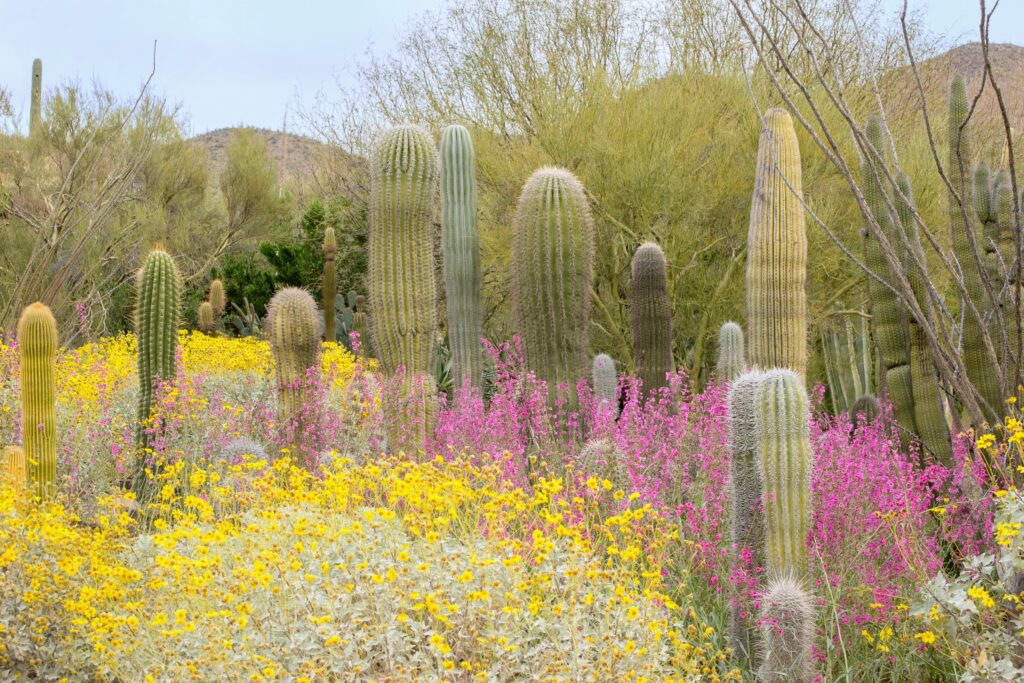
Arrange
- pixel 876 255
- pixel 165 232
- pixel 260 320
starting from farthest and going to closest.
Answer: pixel 165 232 → pixel 260 320 → pixel 876 255

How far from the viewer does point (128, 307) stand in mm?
14852

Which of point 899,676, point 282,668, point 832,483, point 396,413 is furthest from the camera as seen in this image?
point 396,413

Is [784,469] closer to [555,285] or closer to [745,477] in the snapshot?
[745,477]

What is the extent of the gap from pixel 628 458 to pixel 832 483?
33.4 inches

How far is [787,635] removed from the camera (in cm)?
332

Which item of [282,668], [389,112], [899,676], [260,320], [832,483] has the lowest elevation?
[899,676]

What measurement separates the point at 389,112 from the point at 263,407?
8462 millimetres

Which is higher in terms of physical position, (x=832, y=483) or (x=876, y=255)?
(x=876, y=255)

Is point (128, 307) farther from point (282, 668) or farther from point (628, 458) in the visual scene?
point (282, 668)

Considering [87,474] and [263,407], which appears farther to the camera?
[263,407]

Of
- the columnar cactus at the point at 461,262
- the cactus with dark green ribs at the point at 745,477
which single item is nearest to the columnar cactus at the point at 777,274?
the columnar cactus at the point at 461,262

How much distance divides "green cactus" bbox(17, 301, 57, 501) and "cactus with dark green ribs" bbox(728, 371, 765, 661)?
3481mm

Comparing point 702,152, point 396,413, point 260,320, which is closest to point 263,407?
point 396,413

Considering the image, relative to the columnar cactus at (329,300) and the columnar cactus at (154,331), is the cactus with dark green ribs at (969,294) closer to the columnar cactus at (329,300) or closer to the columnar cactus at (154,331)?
the columnar cactus at (154,331)
